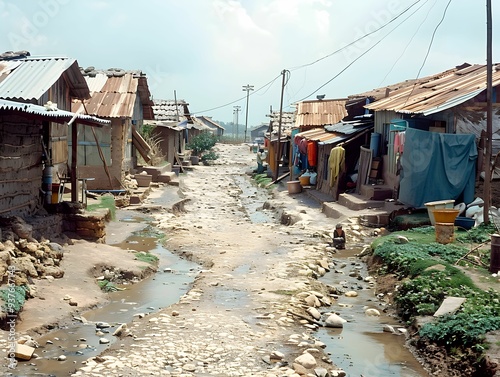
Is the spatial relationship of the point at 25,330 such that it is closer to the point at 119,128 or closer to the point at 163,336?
the point at 163,336

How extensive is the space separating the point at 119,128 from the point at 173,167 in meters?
12.6

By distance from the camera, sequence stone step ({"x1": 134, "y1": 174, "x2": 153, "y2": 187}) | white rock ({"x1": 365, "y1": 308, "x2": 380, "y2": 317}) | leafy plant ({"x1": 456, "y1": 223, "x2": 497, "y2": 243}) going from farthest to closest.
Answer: stone step ({"x1": 134, "y1": 174, "x2": 153, "y2": 187}) → leafy plant ({"x1": 456, "y1": 223, "x2": 497, "y2": 243}) → white rock ({"x1": 365, "y1": 308, "x2": 380, "y2": 317})

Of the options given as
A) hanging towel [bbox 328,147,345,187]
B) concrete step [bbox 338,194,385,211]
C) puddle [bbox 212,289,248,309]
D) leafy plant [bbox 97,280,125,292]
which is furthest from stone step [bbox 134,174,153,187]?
puddle [bbox 212,289,248,309]

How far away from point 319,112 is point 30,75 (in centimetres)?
1924

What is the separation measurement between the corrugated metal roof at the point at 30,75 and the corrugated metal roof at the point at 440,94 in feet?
28.6

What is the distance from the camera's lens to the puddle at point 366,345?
25.6ft

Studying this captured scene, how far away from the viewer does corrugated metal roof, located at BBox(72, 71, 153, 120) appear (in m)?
21.0

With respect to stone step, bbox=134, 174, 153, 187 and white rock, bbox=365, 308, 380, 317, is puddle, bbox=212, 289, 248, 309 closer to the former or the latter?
white rock, bbox=365, 308, 380, 317

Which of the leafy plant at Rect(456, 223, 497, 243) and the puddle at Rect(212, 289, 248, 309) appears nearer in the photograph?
the puddle at Rect(212, 289, 248, 309)

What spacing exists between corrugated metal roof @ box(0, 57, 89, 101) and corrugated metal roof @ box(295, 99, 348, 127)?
54.4 ft

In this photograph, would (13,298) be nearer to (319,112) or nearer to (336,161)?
(336,161)

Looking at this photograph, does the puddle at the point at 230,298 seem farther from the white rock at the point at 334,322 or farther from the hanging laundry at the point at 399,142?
the hanging laundry at the point at 399,142

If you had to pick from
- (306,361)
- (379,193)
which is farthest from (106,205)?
(306,361)

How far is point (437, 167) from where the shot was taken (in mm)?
16625
